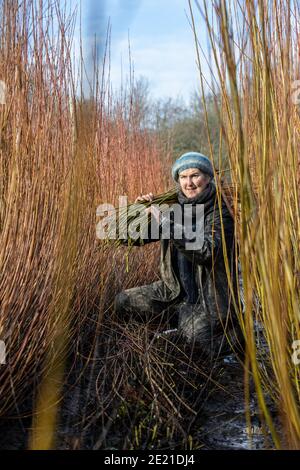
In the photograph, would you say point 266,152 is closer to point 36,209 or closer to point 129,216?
point 36,209

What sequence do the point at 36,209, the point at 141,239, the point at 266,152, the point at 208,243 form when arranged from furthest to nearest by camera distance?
the point at 141,239, the point at 208,243, the point at 36,209, the point at 266,152

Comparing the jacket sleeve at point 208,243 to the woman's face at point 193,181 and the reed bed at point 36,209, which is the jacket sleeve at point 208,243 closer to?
the woman's face at point 193,181

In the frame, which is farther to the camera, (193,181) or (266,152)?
(193,181)

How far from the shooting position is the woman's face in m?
2.61

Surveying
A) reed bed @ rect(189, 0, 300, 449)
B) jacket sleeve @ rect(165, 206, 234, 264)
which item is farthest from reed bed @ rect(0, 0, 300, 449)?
jacket sleeve @ rect(165, 206, 234, 264)

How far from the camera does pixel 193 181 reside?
8.57ft

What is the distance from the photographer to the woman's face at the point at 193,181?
261 centimetres

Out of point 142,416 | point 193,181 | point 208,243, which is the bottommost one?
point 142,416

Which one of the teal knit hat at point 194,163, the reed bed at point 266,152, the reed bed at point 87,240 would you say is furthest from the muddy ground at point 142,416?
the teal knit hat at point 194,163

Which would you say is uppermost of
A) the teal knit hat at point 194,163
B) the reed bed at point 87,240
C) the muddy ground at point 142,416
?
the teal knit hat at point 194,163

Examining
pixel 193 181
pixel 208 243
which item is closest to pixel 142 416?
pixel 208 243

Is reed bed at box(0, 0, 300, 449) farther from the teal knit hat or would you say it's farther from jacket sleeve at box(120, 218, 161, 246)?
the teal knit hat

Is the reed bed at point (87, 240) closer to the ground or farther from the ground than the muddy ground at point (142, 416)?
farther from the ground

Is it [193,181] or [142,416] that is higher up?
[193,181]
